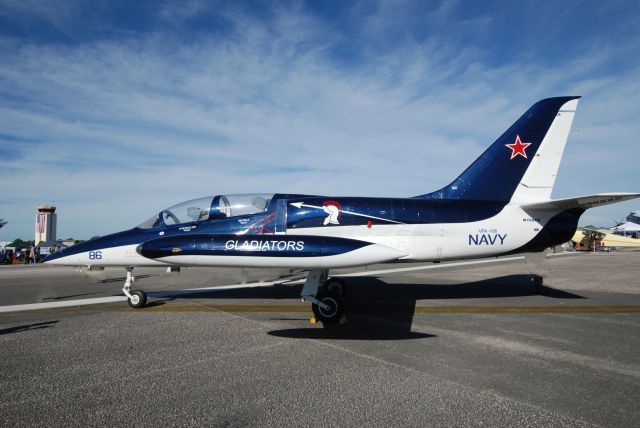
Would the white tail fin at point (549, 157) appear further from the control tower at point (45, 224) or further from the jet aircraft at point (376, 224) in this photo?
the control tower at point (45, 224)

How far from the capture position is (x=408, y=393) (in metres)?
3.91

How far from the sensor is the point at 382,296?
10.7 m

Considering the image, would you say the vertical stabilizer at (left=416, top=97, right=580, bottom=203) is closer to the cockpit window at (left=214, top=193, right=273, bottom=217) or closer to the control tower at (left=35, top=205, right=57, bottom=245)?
the cockpit window at (left=214, top=193, right=273, bottom=217)

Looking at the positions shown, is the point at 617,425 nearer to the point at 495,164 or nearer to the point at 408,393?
the point at 408,393

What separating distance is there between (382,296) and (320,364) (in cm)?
610

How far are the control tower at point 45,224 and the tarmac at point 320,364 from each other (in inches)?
3026

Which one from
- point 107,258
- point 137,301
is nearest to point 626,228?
point 137,301

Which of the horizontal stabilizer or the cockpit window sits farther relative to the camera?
the cockpit window

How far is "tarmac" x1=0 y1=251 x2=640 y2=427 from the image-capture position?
3502 millimetres

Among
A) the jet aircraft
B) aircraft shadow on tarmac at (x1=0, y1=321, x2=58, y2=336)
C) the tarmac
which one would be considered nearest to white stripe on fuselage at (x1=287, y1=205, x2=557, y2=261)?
the jet aircraft

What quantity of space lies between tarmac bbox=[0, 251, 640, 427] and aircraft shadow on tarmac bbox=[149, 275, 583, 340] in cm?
8

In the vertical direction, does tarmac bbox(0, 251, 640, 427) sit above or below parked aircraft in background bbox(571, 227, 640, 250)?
below

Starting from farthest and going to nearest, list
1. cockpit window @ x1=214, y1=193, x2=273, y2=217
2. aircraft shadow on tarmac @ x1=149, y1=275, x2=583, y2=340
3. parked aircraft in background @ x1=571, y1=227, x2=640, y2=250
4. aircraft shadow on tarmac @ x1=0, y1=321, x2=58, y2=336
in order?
1. parked aircraft in background @ x1=571, y1=227, x2=640, y2=250
2. cockpit window @ x1=214, y1=193, x2=273, y2=217
3. aircraft shadow on tarmac @ x1=0, y1=321, x2=58, y2=336
4. aircraft shadow on tarmac @ x1=149, y1=275, x2=583, y2=340

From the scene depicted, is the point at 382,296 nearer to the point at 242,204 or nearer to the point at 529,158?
the point at 242,204
